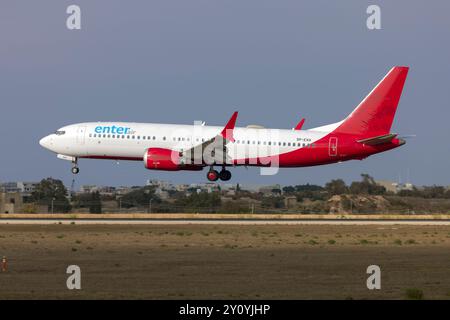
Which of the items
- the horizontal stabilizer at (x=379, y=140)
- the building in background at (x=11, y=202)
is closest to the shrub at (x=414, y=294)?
the horizontal stabilizer at (x=379, y=140)

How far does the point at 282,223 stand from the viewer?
66.5 metres

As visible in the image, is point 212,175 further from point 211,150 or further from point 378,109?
point 378,109

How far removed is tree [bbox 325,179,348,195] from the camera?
335 feet

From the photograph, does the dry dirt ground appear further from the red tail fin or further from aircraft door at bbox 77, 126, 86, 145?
aircraft door at bbox 77, 126, 86, 145

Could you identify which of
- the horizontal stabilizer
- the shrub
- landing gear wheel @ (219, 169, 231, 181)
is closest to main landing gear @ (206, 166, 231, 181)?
landing gear wheel @ (219, 169, 231, 181)

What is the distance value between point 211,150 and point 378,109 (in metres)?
13.1

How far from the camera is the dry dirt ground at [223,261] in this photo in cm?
3194

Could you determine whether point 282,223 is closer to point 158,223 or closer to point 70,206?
point 158,223

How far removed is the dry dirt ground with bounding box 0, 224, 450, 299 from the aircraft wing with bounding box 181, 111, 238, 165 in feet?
32.4

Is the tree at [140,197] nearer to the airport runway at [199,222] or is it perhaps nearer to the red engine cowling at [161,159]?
the red engine cowling at [161,159]

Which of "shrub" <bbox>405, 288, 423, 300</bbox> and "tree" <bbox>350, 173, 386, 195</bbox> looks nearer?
"shrub" <bbox>405, 288, 423, 300</bbox>

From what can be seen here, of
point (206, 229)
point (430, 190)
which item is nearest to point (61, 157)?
point (206, 229)

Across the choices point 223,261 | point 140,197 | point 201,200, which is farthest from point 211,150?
point 140,197

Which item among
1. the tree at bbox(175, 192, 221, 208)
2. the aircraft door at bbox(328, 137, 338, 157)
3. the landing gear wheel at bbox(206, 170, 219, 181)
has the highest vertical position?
the aircraft door at bbox(328, 137, 338, 157)
